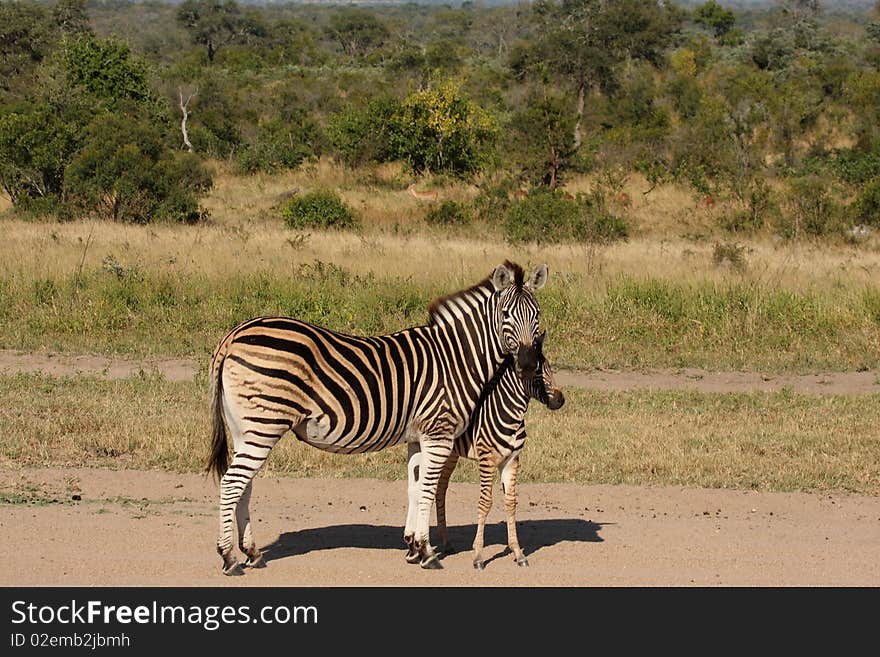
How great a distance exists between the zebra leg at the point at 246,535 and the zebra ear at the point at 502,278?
1.74 m

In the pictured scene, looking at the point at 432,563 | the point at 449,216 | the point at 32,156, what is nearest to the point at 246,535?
the point at 432,563

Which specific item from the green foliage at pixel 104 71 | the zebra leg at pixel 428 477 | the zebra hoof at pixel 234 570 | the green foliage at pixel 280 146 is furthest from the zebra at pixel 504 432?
the green foliage at pixel 104 71

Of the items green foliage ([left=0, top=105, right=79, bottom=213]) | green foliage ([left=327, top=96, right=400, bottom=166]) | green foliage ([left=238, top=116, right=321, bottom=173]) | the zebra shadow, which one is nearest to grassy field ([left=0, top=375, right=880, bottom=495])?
the zebra shadow

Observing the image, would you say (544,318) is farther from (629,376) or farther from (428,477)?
(428,477)

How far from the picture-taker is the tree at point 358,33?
253ft

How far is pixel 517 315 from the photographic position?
6566mm

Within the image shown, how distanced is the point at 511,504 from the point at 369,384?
106 centimetres

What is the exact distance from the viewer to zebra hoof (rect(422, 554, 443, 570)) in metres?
6.70

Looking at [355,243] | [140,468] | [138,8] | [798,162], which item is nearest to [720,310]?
[355,243]

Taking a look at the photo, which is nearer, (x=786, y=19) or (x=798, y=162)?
(x=798, y=162)

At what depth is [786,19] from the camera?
74375 mm

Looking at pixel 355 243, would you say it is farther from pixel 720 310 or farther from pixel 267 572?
pixel 267 572

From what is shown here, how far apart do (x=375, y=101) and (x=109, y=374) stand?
1872 centimetres

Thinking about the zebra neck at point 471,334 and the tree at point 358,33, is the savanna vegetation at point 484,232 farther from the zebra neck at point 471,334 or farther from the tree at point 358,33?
the tree at point 358,33
